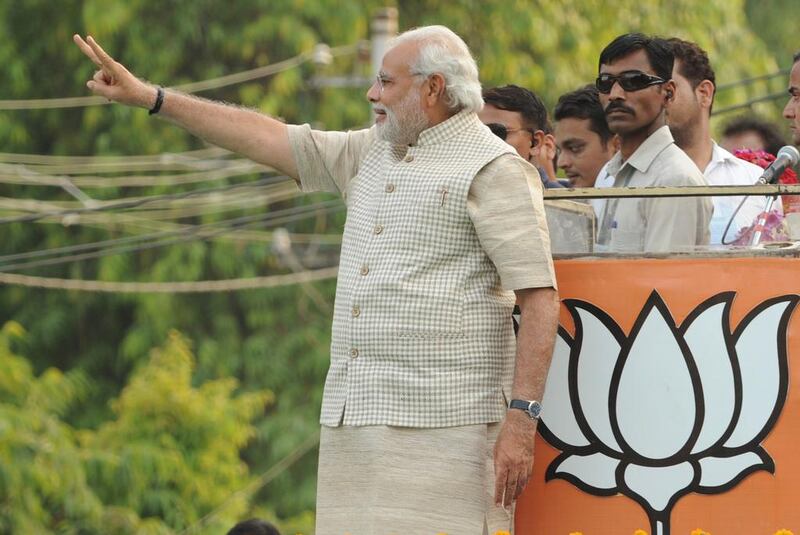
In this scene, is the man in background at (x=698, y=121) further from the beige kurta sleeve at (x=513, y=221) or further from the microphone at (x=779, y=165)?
the beige kurta sleeve at (x=513, y=221)

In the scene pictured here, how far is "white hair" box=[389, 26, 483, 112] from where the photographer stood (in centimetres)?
488

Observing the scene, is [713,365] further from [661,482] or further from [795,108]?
[795,108]

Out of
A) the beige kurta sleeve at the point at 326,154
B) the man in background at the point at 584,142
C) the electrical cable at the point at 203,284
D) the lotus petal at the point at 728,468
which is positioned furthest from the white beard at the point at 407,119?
the electrical cable at the point at 203,284

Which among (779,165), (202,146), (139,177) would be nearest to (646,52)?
(779,165)

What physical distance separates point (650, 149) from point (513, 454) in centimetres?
113

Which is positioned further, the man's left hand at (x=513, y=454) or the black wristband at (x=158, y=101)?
the black wristband at (x=158, y=101)

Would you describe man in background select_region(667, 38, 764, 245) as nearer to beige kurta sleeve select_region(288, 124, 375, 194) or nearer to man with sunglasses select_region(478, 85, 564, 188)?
man with sunglasses select_region(478, 85, 564, 188)

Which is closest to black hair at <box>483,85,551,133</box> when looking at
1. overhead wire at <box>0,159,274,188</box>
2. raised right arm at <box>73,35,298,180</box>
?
raised right arm at <box>73,35,298,180</box>

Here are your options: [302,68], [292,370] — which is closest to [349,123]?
[302,68]

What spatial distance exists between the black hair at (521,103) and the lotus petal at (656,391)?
1292 mm

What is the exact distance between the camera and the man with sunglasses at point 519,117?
600 cm

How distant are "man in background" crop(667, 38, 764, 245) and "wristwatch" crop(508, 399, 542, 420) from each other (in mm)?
1230

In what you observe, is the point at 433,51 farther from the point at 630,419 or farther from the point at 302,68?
the point at 302,68

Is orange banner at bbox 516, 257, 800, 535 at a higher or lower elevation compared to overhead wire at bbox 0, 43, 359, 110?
lower
